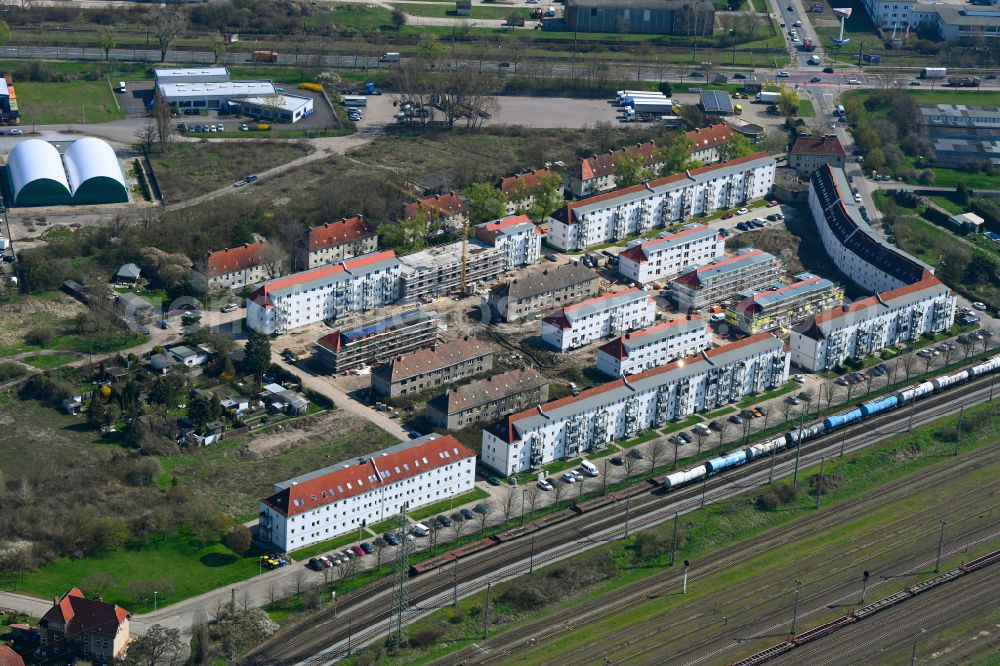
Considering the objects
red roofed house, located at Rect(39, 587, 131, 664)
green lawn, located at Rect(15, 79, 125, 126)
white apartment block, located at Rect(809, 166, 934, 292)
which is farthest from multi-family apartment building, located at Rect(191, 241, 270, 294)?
white apartment block, located at Rect(809, 166, 934, 292)

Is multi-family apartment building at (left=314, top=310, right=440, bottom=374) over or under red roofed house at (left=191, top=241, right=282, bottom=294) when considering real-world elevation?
under

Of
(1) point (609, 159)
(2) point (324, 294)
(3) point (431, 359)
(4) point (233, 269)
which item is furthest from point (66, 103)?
(3) point (431, 359)

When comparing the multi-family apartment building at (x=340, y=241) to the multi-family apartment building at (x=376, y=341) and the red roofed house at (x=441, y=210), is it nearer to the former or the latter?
the red roofed house at (x=441, y=210)

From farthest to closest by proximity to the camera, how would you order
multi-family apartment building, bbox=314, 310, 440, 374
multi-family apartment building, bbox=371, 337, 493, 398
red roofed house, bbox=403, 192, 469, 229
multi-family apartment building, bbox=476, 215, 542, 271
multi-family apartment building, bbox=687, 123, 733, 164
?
multi-family apartment building, bbox=687, 123, 733, 164, red roofed house, bbox=403, 192, 469, 229, multi-family apartment building, bbox=476, 215, 542, 271, multi-family apartment building, bbox=314, 310, 440, 374, multi-family apartment building, bbox=371, 337, 493, 398

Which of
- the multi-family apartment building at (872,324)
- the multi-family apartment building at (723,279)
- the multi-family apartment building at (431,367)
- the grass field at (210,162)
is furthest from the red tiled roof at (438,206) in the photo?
the multi-family apartment building at (872,324)

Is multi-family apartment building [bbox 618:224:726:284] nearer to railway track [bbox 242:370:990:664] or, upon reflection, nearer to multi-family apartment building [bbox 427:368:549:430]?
multi-family apartment building [bbox 427:368:549:430]

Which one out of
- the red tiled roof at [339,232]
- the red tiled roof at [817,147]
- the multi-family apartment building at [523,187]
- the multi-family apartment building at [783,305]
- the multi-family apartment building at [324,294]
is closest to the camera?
the multi-family apartment building at [324,294]

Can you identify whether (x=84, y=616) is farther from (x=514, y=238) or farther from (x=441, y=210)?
(x=441, y=210)
